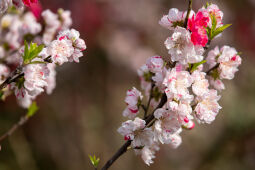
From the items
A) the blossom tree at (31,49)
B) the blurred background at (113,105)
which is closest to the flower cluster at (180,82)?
the blossom tree at (31,49)

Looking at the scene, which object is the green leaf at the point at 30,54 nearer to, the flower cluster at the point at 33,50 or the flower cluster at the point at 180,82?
the flower cluster at the point at 33,50

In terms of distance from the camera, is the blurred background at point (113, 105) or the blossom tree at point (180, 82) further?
the blurred background at point (113, 105)

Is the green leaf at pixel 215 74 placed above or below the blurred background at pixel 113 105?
below

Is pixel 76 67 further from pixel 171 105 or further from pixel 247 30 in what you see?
pixel 171 105

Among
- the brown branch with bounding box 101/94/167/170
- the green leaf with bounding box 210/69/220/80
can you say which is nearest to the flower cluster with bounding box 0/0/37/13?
the brown branch with bounding box 101/94/167/170

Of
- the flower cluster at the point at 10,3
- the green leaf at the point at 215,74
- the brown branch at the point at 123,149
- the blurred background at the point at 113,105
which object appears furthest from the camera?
the blurred background at the point at 113,105

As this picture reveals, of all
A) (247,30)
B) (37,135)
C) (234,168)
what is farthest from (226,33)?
(37,135)
